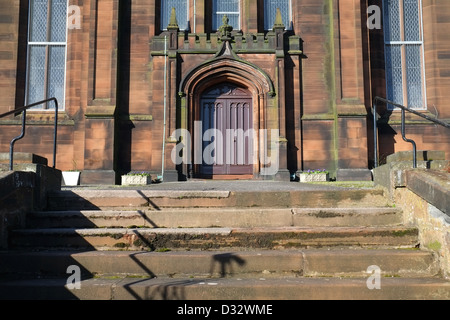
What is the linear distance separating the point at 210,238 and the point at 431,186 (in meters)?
2.66

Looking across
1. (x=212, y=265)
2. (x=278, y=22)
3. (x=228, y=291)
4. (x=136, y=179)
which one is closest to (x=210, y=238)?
(x=212, y=265)

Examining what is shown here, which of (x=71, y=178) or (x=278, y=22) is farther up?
(x=278, y=22)

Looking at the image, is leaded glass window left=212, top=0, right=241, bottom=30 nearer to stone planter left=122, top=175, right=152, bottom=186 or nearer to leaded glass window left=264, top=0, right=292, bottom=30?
leaded glass window left=264, top=0, right=292, bottom=30

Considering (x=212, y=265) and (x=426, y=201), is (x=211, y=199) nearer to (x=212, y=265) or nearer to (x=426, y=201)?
(x=212, y=265)

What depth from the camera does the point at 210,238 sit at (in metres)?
4.79

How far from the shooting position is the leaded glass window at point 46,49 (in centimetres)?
1258

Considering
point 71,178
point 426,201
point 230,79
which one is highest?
point 230,79

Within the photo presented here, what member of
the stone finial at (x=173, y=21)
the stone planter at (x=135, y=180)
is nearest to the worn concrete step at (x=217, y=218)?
the stone planter at (x=135, y=180)

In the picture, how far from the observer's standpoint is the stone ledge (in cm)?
436

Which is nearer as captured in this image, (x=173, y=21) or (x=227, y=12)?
(x=173, y=21)

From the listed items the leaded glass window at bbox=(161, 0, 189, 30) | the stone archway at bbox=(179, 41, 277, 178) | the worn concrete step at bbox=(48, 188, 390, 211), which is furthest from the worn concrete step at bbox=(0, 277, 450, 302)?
the leaded glass window at bbox=(161, 0, 189, 30)

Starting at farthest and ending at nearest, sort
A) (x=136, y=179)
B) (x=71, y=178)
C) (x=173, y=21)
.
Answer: (x=173, y=21)
(x=71, y=178)
(x=136, y=179)

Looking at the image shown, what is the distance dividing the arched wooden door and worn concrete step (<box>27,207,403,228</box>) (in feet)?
22.3

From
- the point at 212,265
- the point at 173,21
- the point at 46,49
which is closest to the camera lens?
the point at 212,265
